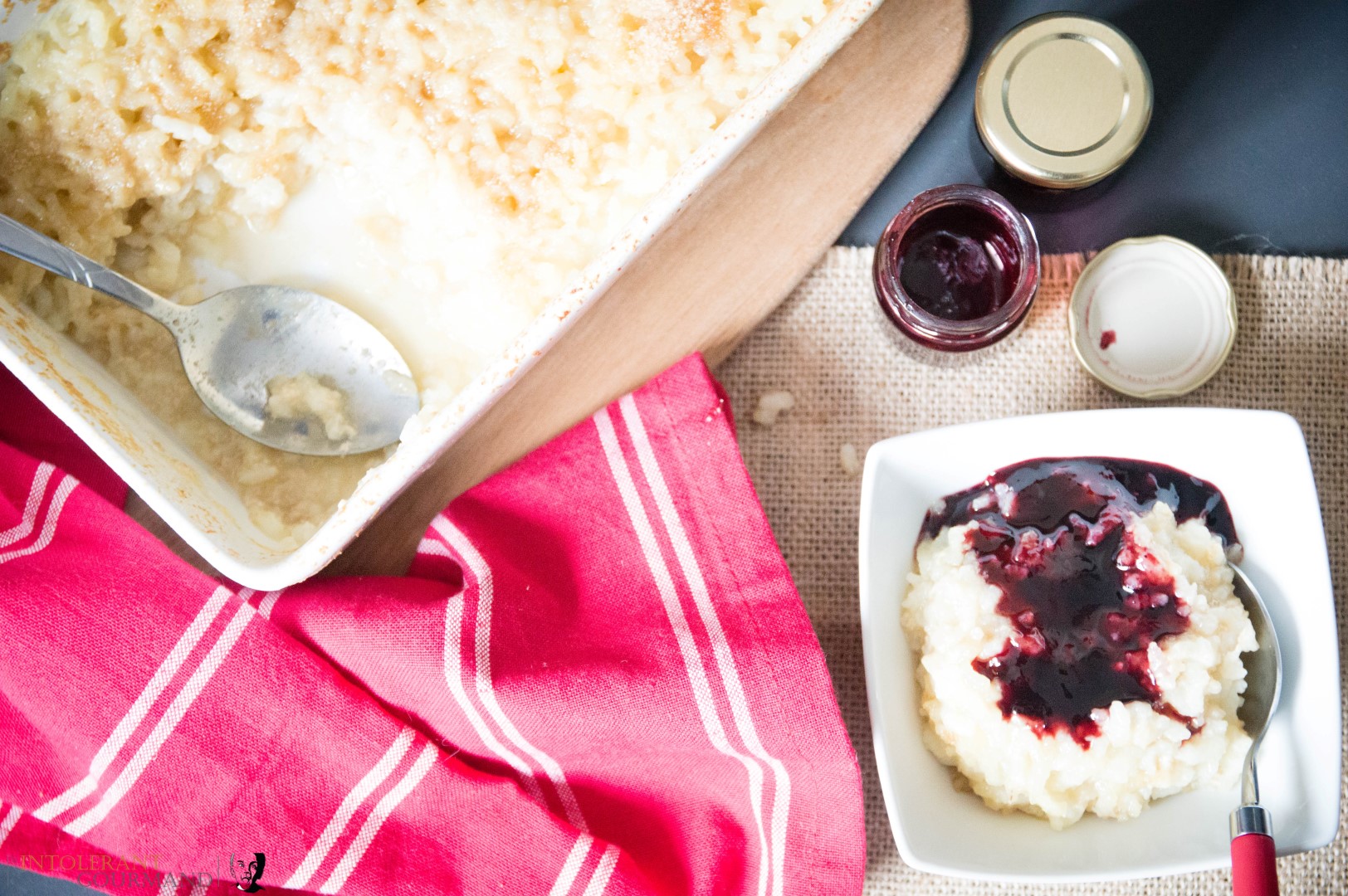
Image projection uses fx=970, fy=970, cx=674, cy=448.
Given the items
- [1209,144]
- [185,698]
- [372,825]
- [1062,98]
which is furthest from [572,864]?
[1209,144]

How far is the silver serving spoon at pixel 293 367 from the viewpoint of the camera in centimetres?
125

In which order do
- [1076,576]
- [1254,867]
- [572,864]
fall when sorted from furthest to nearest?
[572,864], [1076,576], [1254,867]

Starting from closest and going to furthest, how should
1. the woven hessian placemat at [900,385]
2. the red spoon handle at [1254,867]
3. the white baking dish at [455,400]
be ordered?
the red spoon handle at [1254,867], the white baking dish at [455,400], the woven hessian placemat at [900,385]

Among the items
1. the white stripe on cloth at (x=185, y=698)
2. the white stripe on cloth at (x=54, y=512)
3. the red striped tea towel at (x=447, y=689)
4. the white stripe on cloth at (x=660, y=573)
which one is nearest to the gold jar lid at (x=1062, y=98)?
the red striped tea towel at (x=447, y=689)

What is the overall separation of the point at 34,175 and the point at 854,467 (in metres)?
1.12

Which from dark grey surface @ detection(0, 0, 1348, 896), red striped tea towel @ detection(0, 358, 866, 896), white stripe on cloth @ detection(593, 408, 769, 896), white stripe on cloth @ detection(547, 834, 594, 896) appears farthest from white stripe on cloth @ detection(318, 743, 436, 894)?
dark grey surface @ detection(0, 0, 1348, 896)

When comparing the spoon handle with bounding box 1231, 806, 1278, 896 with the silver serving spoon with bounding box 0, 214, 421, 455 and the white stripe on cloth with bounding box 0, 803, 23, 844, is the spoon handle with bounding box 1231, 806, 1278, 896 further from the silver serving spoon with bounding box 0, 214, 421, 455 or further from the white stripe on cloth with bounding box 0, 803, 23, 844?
the white stripe on cloth with bounding box 0, 803, 23, 844

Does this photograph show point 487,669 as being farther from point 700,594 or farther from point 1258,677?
point 1258,677

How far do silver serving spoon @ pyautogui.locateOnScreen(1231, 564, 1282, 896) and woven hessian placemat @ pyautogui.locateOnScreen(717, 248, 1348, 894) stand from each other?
29cm

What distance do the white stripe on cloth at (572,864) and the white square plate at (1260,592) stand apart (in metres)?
0.38

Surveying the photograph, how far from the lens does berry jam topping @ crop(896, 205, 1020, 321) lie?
1.24 metres

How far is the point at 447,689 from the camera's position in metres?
1.17

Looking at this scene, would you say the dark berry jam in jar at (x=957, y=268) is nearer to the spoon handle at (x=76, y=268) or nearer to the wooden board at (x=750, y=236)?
the wooden board at (x=750, y=236)

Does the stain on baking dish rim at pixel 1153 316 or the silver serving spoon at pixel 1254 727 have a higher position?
the stain on baking dish rim at pixel 1153 316
